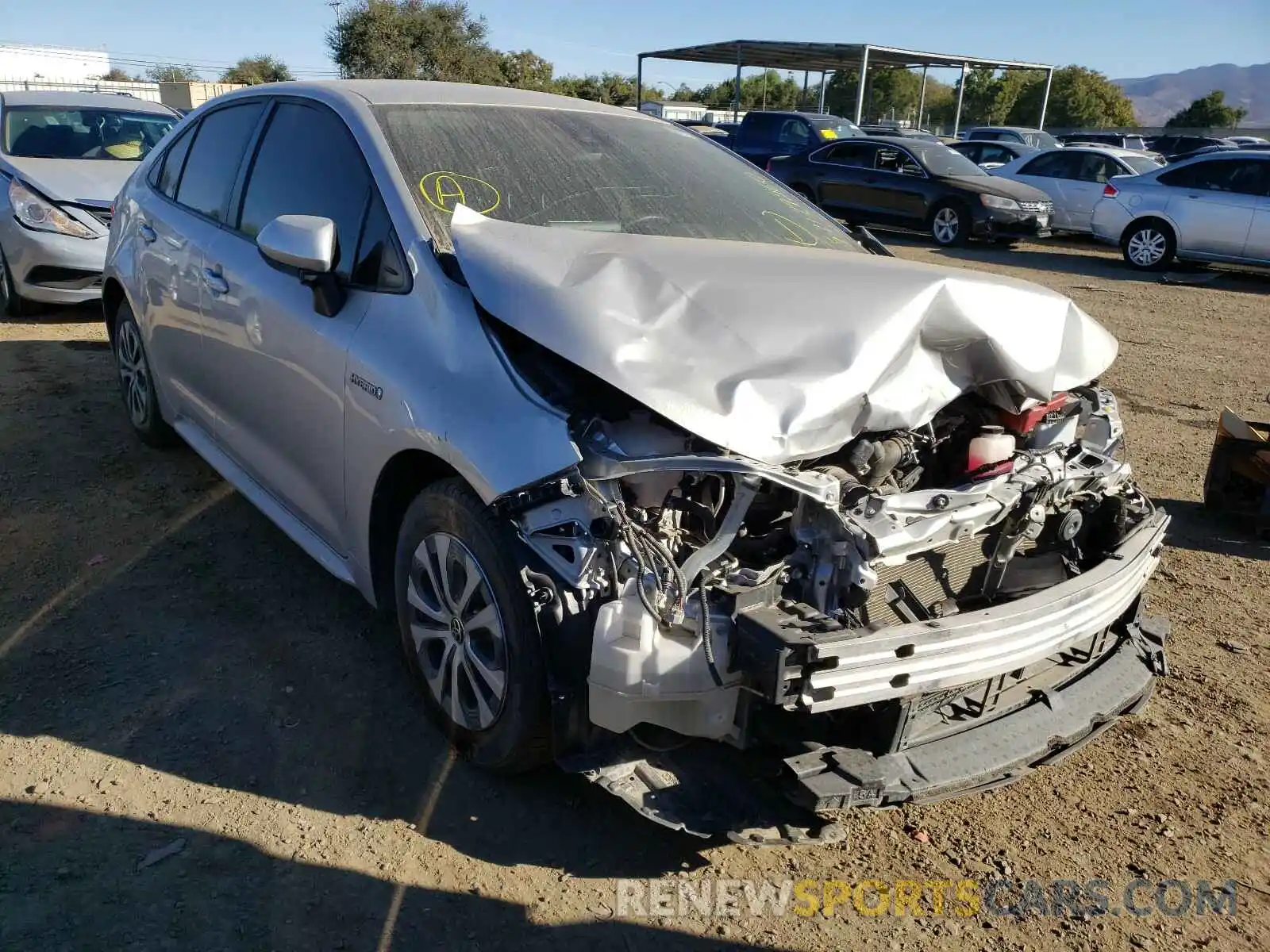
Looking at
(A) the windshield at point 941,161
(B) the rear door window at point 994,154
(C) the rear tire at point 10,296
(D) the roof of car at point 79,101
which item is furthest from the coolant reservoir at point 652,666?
(B) the rear door window at point 994,154

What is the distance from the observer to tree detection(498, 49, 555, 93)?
142ft

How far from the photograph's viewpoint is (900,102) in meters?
70.6

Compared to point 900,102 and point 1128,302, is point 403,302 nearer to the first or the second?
point 1128,302

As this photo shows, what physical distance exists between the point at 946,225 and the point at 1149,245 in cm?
274

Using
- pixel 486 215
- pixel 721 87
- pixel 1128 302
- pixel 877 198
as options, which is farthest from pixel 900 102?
pixel 486 215

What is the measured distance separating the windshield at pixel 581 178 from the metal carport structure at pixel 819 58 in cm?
2919

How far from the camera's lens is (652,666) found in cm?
227

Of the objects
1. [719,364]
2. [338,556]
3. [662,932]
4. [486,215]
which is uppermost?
[486,215]

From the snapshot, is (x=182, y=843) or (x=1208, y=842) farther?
(x=1208, y=842)

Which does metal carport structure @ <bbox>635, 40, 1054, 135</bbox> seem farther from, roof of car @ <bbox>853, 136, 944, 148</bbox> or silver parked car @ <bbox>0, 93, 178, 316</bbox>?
silver parked car @ <bbox>0, 93, 178, 316</bbox>

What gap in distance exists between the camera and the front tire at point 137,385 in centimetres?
498

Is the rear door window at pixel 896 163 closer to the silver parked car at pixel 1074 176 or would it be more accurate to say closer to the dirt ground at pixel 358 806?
the silver parked car at pixel 1074 176

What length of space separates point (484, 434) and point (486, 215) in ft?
3.18

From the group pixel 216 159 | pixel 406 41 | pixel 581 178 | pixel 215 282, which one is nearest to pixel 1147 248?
pixel 581 178
